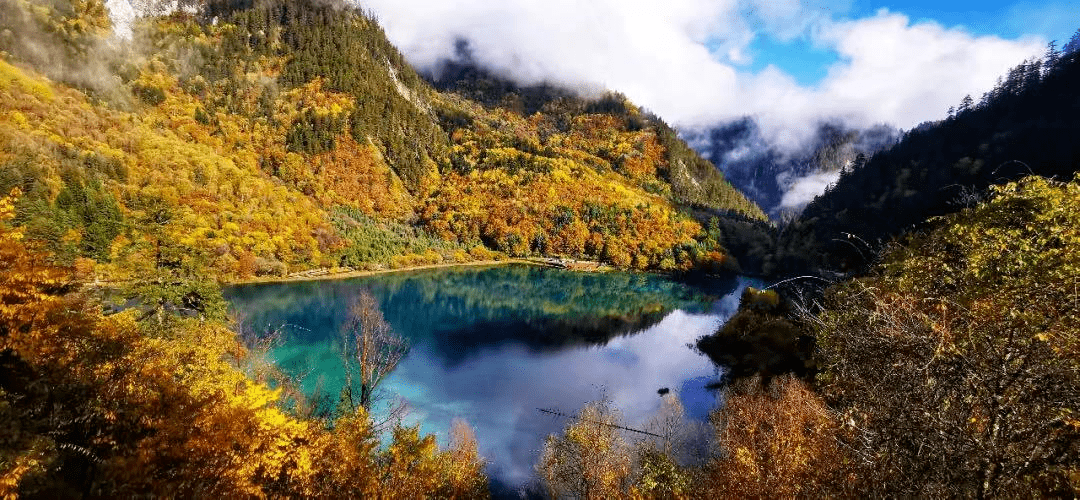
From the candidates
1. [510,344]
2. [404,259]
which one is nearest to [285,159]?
[404,259]

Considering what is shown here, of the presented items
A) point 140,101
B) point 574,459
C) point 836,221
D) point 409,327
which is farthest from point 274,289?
point 836,221

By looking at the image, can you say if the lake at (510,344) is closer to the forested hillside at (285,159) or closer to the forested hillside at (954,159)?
the forested hillside at (285,159)

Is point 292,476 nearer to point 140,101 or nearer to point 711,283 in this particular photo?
point 711,283

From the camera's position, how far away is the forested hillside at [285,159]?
76.8 metres

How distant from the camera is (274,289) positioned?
73938 mm

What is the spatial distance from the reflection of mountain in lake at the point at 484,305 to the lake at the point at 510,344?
21 cm

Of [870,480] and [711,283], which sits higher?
[870,480]

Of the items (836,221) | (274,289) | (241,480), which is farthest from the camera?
(836,221)

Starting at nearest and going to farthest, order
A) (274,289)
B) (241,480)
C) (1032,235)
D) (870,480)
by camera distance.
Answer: (870,480)
(1032,235)
(241,480)
(274,289)

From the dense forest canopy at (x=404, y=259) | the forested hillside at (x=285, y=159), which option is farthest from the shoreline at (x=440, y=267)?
the dense forest canopy at (x=404, y=259)

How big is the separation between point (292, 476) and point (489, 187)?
441 ft

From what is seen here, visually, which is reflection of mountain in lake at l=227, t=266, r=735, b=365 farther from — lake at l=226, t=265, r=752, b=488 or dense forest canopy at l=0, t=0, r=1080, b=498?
dense forest canopy at l=0, t=0, r=1080, b=498

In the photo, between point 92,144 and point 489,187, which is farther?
point 489,187

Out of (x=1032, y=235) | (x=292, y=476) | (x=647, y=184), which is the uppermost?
(x=647, y=184)
